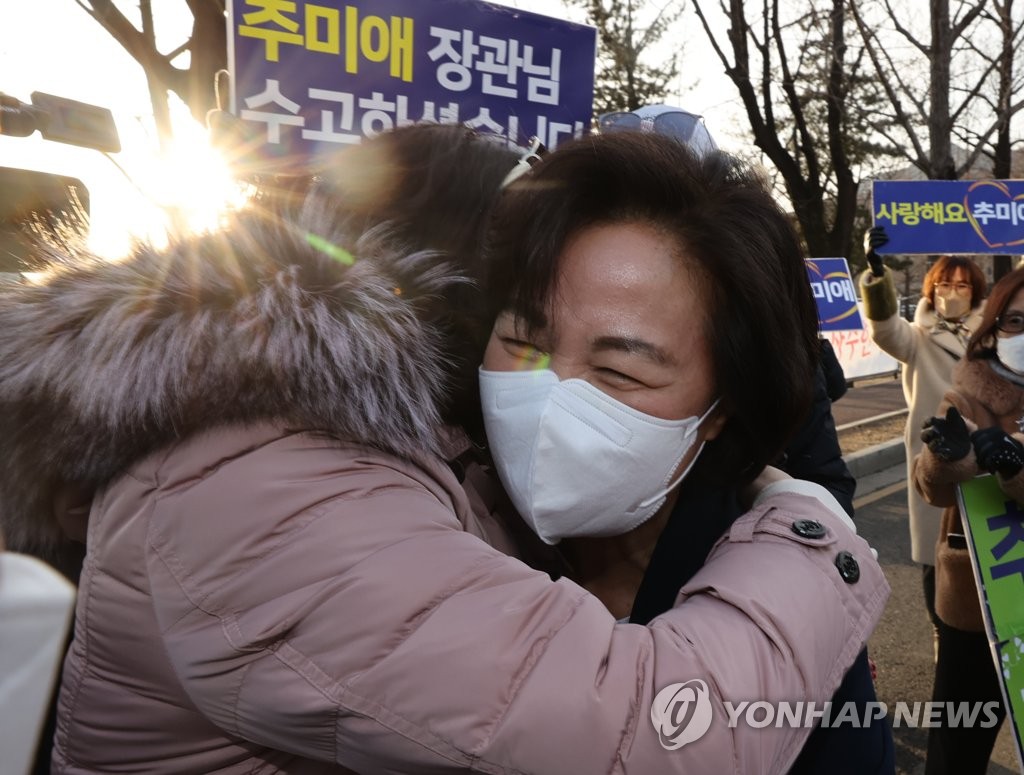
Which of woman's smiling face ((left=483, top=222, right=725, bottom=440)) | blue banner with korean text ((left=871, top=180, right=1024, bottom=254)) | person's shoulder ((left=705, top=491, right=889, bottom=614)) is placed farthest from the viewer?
blue banner with korean text ((left=871, top=180, right=1024, bottom=254))

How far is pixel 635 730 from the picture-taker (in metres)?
0.79

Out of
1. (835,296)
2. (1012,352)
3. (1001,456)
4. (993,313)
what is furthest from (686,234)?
(835,296)

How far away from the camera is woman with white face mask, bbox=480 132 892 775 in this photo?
3.92 ft

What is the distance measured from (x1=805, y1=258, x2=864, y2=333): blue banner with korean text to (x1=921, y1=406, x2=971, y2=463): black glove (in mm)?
7056

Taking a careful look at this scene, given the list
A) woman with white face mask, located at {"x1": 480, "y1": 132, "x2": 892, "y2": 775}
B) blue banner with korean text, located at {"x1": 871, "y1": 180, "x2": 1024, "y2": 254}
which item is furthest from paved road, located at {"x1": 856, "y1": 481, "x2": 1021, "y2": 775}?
woman with white face mask, located at {"x1": 480, "y1": 132, "x2": 892, "y2": 775}

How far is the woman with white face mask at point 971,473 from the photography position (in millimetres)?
2482

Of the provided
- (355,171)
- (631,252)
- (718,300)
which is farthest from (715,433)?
(355,171)

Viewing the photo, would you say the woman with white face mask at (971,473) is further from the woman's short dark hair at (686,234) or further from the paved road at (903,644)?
the woman's short dark hair at (686,234)

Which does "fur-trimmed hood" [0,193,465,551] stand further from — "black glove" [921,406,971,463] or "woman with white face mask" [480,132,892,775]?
"black glove" [921,406,971,463]

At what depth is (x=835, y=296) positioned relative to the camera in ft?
30.7

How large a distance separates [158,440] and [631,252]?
27.6 inches

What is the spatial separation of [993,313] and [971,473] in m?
0.64

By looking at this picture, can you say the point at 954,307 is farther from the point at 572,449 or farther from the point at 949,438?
the point at 572,449

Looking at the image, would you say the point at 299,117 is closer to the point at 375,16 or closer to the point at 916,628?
the point at 375,16
